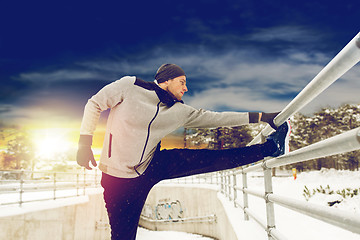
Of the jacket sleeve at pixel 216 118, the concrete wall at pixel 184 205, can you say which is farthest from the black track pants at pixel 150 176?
the concrete wall at pixel 184 205

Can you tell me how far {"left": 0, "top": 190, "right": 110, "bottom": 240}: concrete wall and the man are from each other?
7189 mm

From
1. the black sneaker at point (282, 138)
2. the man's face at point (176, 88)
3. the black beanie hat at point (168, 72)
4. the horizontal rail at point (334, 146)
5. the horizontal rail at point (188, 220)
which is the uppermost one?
the black beanie hat at point (168, 72)

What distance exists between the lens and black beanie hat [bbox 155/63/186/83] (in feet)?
9.10

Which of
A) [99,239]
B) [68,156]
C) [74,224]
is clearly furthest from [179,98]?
[68,156]

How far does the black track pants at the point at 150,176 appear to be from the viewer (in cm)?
250

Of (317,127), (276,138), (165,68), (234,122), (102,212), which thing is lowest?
(102,212)

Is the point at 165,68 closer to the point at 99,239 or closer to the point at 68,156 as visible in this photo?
the point at 99,239

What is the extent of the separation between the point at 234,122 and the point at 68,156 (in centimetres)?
8621

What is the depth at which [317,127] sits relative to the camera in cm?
4128

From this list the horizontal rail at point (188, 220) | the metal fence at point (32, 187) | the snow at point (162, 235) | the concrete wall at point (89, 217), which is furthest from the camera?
the snow at point (162, 235)

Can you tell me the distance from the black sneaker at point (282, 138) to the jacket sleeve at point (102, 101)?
123 centimetres

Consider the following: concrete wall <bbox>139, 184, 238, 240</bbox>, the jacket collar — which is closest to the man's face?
the jacket collar

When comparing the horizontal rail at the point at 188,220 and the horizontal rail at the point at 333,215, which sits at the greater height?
the horizontal rail at the point at 333,215

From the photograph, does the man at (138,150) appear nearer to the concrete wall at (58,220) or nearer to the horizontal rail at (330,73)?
the horizontal rail at (330,73)
